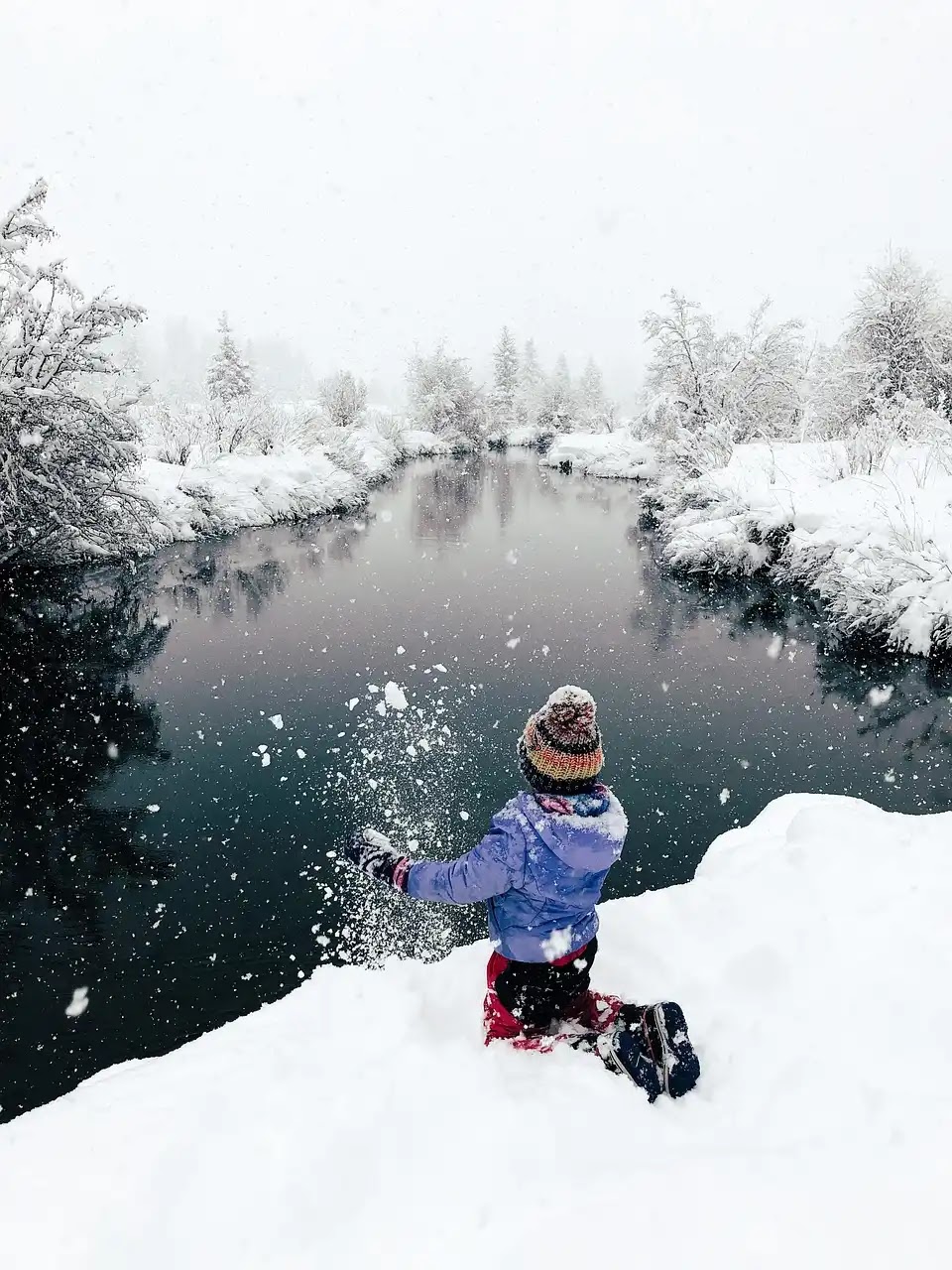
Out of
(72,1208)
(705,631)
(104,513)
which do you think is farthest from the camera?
(104,513)

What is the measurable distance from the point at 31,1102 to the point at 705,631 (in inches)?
442

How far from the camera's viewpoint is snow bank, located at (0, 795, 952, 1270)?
188 cm

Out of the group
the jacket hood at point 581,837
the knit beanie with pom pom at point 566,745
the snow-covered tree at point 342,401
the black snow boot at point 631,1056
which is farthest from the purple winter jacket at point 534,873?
the snow-covered tree at point 342,401

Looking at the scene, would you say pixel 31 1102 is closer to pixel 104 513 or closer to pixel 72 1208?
pixel 72 1208

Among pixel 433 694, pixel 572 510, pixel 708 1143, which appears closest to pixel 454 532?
pixel 572 510

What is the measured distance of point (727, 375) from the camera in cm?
2442

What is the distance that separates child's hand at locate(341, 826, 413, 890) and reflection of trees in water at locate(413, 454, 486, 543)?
54.6 feet

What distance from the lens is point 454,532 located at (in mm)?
20141

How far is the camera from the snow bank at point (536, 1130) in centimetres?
188

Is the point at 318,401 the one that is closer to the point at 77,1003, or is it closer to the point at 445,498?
the point at 445,498

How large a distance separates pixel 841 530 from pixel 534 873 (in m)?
12.5

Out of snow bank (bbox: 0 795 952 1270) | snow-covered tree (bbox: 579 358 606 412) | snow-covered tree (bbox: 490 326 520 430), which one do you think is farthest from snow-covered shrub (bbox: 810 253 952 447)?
snow-covered tree (bbox: 579 358 606 412)

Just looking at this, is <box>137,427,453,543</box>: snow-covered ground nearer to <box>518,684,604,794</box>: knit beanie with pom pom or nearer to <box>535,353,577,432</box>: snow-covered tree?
<box>518,684,604,794</box>: knit beanie with pom pom

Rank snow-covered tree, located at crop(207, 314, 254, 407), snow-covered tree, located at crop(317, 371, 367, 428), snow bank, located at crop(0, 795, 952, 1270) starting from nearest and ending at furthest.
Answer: snow bank, located at crop(0, 795, 952, 1270) < snow-covered tree, located at crop(317, 371, 367, 428) < snow-covered tree, located at crop(207, 314, 254, 407)
